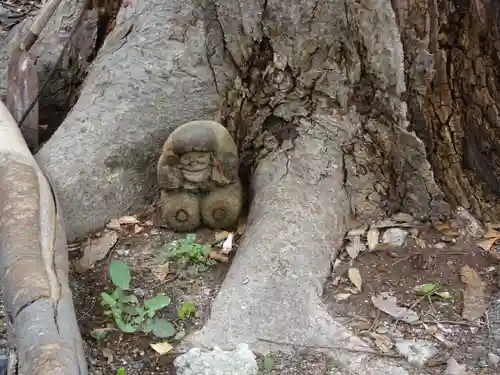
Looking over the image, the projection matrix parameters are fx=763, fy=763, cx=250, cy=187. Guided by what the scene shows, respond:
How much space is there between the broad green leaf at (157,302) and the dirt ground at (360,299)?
8cm

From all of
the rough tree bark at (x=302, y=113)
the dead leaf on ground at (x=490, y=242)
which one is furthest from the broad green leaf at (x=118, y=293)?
the dead leaf on ground at (x=490, y=242)

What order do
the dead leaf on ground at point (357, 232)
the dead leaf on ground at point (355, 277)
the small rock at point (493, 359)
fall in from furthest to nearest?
the dead leaf on ground at point (357, 232)
the dead leaf on ground at point (355, 277)
the small rock at point (493, 359)

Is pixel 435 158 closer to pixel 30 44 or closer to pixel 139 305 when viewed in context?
pixel 139 305

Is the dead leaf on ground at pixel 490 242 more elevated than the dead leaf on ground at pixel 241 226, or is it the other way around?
the dead leaf on ground at pixel 241 226

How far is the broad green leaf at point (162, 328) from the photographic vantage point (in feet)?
8.65

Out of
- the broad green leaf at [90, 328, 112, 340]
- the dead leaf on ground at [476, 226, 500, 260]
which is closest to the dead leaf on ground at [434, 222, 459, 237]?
the dead leaf on ground at [476, 226, 500, 260]

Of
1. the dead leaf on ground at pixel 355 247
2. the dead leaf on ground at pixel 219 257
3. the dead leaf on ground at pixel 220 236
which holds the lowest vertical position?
the dead leaf on ground at pixel 219 257

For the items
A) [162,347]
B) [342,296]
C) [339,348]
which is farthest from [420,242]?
[162,347]

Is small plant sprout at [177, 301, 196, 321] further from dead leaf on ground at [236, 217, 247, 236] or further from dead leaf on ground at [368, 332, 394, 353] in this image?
dead leaf on ground at [368, 332, 394, 353]

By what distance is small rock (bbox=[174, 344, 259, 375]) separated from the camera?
246cm

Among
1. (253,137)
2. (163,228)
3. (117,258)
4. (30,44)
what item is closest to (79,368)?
(117,258)

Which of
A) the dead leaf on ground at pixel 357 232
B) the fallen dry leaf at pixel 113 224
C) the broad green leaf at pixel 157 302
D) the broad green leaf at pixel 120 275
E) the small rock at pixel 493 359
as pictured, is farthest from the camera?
the fallen dry leaf at pixel 113 224

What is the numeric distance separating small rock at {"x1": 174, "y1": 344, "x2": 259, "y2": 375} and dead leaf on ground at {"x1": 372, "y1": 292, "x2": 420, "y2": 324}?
557 mm

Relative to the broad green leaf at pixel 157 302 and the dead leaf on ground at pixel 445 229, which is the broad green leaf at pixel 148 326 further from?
the dead leaf on ground at pixel 445 229
